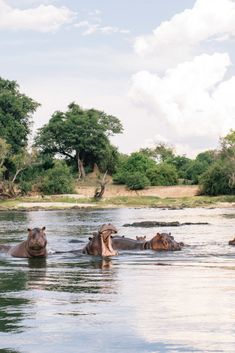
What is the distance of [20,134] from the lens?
85.4m

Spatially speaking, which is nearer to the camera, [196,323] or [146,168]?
[196,323]

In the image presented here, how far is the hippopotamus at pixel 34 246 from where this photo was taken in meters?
16.4

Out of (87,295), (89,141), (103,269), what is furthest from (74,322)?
(89,141)

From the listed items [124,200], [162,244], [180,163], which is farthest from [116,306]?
[180,163]

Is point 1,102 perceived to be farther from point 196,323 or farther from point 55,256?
point 196,323

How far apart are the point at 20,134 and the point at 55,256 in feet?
226

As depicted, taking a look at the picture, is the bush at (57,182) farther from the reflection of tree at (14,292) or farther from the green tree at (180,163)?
the reflection of tree at (14,292)

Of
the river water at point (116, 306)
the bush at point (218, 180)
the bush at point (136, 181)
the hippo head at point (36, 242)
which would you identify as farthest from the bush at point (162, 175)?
the river water at point (116, 306)

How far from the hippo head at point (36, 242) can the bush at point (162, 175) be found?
228ft

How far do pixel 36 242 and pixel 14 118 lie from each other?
231 feet

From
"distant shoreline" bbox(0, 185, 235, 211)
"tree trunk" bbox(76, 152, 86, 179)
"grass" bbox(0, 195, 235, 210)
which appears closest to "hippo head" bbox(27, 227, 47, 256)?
"distant shoreline" bbox(0, 185, 235, 211)

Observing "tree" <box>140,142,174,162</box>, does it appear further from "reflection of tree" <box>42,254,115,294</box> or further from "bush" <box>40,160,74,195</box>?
"reflection of tree" <box>42,254,115,294</box>

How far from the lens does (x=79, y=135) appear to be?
8500 cm

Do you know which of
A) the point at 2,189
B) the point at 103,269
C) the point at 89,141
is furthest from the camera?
the point at 89,141
